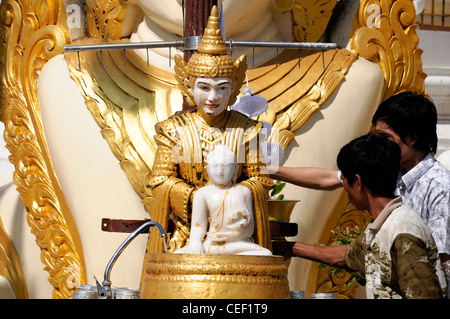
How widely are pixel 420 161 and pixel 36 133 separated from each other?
217 cm

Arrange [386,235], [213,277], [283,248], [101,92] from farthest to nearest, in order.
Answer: [101,92] → [283,248] → [213,277] → [386,235]

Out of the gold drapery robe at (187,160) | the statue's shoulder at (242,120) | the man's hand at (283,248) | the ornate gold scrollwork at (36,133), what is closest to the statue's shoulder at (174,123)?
the gold drapery robe at (187,160)

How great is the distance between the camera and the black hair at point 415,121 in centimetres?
327

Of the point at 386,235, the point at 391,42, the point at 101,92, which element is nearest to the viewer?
the point at 386,235

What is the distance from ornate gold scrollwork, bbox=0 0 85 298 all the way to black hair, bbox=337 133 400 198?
2178 mm

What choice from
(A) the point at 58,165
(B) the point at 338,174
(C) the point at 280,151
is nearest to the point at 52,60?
(A) the point at 58,165

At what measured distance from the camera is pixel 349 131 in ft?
14.8

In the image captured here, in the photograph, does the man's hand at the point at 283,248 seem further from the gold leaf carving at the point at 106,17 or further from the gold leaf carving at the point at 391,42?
the gold leaf carving at the point at 106,17

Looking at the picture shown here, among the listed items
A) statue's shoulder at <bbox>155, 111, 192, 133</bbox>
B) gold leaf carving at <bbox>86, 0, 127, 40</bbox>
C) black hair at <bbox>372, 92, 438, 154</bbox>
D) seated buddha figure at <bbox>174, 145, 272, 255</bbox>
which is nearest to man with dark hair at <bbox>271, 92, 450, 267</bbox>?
black hair at <bbox>372, 92, 438, 154</bbox>

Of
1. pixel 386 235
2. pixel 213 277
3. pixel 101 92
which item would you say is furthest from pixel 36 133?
pixel 386 235

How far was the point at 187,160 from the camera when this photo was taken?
3516 millimetres

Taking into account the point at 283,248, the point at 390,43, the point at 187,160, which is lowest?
the point at 283,248

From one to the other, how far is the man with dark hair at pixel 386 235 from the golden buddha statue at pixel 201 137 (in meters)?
0.65

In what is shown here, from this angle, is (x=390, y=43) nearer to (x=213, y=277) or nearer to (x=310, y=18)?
(x=310, y=18)
